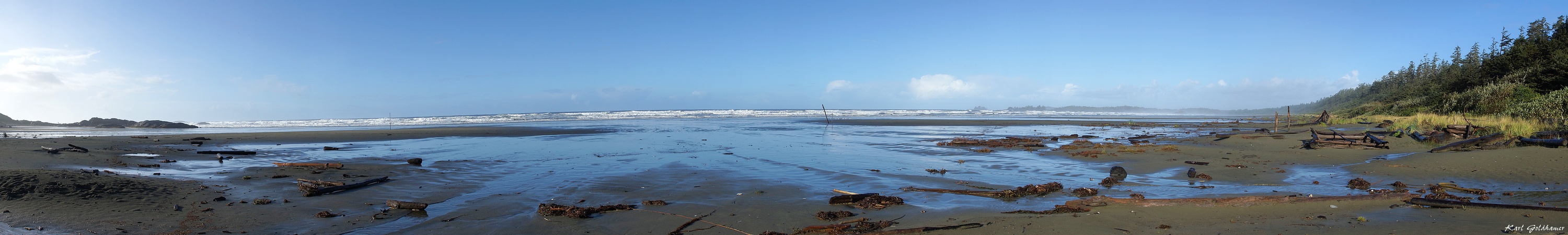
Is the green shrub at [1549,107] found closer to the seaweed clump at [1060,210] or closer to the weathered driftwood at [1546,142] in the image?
the weathered driftwood at [1546,142]

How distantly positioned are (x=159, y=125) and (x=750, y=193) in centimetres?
4809

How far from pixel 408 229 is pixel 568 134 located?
70.9ft

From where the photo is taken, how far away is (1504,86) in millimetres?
25469

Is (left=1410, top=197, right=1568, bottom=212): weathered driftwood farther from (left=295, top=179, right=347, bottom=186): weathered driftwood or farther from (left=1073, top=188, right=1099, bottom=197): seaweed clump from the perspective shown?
(left=295, top=179, right=347, bottom=186): weathered driftwood

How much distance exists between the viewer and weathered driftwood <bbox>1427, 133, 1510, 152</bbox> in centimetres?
1039

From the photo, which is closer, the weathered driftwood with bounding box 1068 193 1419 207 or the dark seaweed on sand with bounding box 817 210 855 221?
the weathered driftwood with bounding box 1068 193 1419 207

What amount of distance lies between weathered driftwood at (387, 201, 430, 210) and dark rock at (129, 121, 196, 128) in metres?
44.1

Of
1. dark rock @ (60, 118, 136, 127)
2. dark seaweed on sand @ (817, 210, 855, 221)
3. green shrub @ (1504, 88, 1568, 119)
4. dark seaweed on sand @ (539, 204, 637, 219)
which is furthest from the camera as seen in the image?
dark rock @ (60, 118, 136, 127)

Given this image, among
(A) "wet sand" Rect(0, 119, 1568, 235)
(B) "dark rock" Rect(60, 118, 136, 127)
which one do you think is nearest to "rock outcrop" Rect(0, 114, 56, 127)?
(B) "dark rock" Rect(60, 118, 136, 127)

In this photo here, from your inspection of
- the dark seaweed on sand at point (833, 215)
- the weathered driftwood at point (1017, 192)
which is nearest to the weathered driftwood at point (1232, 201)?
the weathered driftwood at point (1017, 192)

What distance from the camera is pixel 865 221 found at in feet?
18.7

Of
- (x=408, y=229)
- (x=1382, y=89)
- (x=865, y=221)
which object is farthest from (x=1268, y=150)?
(x=1382, y=89)

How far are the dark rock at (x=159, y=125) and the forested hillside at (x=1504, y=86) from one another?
61032 mm

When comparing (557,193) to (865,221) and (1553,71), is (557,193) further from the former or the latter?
(1553,71)
